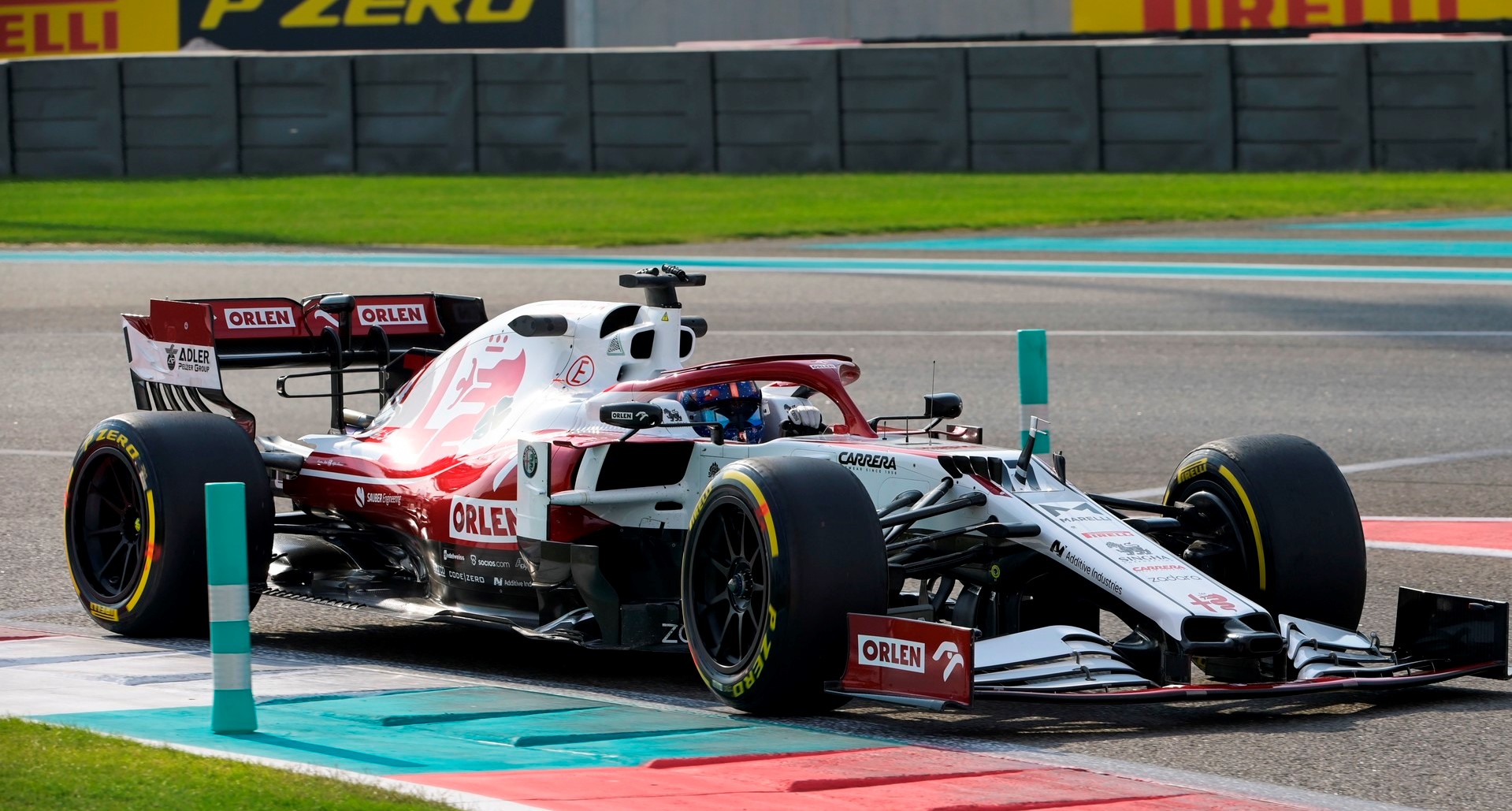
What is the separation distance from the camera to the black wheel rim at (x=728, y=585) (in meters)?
6.78

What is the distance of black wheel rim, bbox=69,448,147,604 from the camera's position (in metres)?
8.52

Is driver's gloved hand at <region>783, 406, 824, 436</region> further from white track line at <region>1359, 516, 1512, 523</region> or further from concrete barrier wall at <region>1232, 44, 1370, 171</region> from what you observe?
concrete barrier wall at <region>1232, 44, 1370, 171</region>

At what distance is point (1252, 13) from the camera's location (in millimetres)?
39438

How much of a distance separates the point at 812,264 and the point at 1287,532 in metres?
14.8

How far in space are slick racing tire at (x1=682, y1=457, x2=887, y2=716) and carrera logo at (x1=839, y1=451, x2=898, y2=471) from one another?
0.54 meters

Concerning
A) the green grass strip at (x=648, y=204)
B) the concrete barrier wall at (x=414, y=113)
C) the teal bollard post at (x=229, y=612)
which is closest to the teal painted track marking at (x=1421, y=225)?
the green grass strip at (x=648, y=204)

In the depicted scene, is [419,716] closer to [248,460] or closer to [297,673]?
[297,673]

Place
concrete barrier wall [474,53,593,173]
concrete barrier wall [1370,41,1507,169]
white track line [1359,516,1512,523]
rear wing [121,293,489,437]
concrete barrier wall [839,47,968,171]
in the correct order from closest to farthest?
Result: rear wing [121,293,489,437] < white track line [1359,516,1512,523] < concrete barrier wall [1370,41,1507,169] < concrete barrier wall [839,47,968,171] < concrete barrier wall [474,53,593,173]

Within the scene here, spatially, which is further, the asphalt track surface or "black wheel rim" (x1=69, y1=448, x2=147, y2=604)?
"black wheel rim" (x1=69, y1=448, x2=147, y2=604)

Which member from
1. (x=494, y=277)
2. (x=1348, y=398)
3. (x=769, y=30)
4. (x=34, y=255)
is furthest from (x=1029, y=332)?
(x=769, y=30)

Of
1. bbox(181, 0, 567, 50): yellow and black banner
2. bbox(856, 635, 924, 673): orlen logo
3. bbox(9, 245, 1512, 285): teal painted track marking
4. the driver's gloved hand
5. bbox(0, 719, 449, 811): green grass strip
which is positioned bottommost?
bbox(0, 719, 449, 811): green grass strip

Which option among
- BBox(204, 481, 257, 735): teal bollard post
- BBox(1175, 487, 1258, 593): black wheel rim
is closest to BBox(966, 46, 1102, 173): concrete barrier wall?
BBox(1175, 487, 1258, 593): black wheel rim

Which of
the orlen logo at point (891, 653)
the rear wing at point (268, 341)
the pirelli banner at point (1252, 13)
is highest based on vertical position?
the pirelli banner at point (1252, 13)

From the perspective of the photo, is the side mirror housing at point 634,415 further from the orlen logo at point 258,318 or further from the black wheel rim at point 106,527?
the orlen logo at point 258,318
